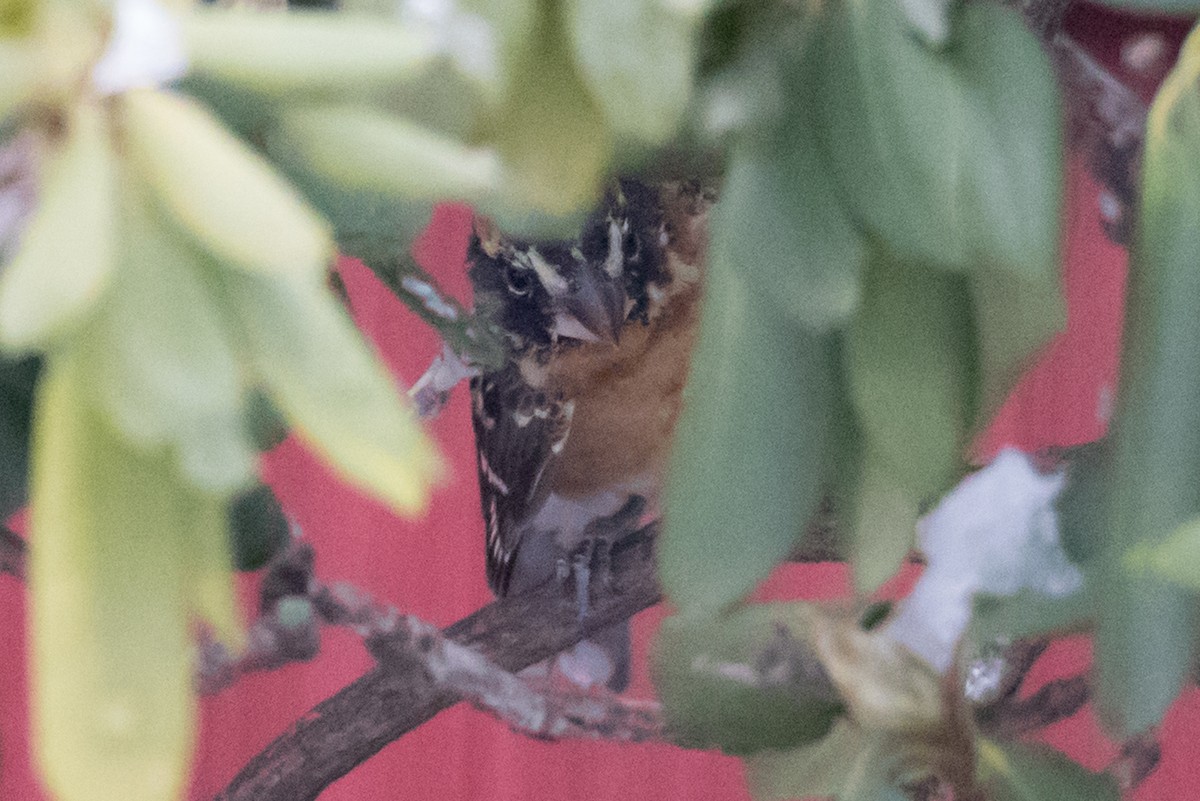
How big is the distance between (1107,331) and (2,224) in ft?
1.18

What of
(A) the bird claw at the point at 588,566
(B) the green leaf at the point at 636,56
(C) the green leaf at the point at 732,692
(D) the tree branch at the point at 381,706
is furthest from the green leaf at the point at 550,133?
(A) the bird claw at the point at 588,566

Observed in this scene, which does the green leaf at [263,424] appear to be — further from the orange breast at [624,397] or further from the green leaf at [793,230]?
the orange breast at [624,397]

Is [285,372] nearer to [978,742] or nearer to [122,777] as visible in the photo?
[122,777]

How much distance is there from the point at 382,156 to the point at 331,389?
18 millimetres

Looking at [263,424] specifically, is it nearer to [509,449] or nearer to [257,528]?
[257,528]

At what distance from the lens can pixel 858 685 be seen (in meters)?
0.21

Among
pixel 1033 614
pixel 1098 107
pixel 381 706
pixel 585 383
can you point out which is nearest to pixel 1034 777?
pixel 1033 614

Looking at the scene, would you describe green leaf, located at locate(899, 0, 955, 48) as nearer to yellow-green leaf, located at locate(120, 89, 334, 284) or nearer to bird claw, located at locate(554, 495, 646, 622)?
yellow-green leaf, located at locate(120, 89, 334, 284)

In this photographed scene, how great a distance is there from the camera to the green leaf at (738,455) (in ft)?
0.41

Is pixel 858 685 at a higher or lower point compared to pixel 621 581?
higher

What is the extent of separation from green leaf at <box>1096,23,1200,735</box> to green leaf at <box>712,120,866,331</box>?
0.16 ft

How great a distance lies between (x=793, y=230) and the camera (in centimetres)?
12

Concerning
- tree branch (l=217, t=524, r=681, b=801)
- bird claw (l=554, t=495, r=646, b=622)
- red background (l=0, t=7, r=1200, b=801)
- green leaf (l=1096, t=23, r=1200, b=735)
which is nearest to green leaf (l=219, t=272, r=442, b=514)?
green leaf (l=1096, t=23, r=1200, b=735)

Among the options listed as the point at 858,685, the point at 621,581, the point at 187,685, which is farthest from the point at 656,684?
the point at 621,581
